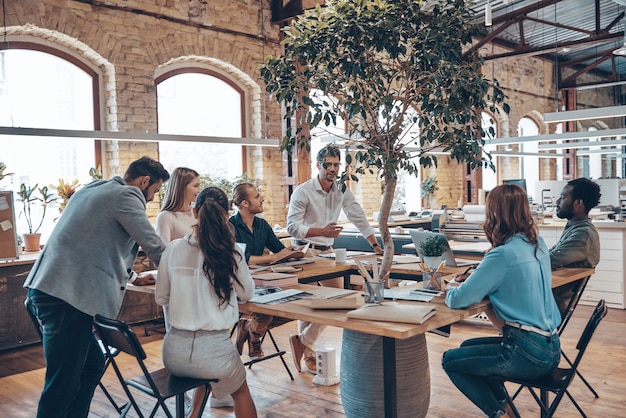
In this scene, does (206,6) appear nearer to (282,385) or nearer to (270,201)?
(270,201)

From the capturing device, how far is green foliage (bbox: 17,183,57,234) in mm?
6523

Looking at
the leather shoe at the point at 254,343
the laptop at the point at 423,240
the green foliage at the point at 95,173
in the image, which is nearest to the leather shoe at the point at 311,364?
the leather shoe at the point at 254,343

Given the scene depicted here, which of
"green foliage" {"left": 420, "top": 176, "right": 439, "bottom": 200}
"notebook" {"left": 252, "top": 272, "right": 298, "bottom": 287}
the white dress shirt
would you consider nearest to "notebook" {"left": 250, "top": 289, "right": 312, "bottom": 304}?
"notebook" {"left": 252, "top": 272, "right": 298, "bottom": 287}

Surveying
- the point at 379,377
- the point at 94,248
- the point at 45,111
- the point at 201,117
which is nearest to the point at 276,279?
the point at 379,377

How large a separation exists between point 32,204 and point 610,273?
254 inches

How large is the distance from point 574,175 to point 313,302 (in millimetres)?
17435

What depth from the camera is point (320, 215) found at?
534 cm

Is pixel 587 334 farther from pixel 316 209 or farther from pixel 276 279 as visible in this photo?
pixel 316 209

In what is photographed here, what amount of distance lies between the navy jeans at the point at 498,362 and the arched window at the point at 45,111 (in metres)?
5.17

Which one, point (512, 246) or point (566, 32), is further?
point (566, 32)

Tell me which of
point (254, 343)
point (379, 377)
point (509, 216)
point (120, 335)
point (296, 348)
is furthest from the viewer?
point (296, 348)

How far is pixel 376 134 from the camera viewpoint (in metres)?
3.62

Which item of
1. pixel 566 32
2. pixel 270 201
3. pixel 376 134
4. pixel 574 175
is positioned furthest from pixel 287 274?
pixel 574 175

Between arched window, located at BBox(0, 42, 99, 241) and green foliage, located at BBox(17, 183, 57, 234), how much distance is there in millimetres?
112
